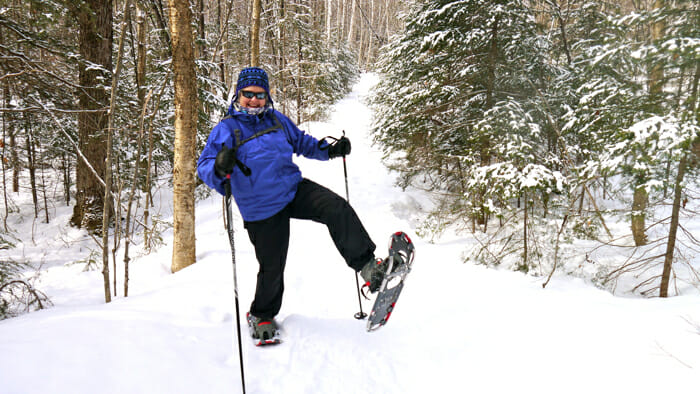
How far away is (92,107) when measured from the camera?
293 inches

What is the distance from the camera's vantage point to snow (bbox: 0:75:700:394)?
80.3 inches

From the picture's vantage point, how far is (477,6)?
717 cm

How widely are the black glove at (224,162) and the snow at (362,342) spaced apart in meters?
1.35

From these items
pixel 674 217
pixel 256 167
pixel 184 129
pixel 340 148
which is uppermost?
pixel 184 129

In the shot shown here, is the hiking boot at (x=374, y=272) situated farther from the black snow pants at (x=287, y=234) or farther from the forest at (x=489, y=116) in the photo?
the forest at (x=489, y=116)

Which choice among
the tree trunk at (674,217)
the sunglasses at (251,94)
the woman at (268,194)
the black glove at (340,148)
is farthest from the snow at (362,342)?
the tree trunk at (674,217)

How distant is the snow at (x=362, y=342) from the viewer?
2039mm

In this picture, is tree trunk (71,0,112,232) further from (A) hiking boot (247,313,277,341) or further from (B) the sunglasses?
(A) hiking boot (247,313,277,341)

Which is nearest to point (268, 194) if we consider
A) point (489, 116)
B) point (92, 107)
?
point (489, 116)

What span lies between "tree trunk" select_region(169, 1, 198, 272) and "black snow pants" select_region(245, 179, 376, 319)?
2.38m

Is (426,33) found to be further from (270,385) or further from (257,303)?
(270,385)

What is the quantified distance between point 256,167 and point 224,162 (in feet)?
1.10

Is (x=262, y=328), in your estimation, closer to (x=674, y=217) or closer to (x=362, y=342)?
(x=362, y=342)

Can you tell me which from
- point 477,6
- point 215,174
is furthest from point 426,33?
point 215,174
